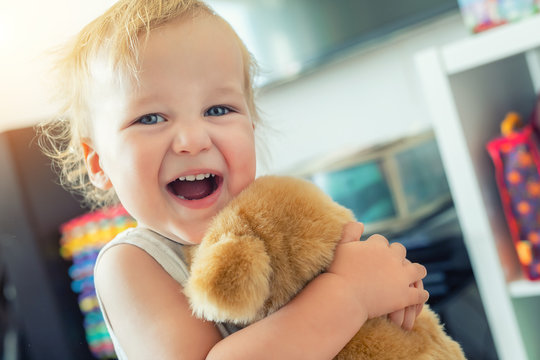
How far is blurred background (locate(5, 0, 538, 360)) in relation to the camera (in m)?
1.21

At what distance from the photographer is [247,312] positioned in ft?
1.09

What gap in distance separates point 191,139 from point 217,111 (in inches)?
2.1

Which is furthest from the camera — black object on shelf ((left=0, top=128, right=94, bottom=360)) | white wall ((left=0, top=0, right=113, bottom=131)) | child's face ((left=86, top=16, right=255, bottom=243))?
white wall ((left=0, top=0, right=113, bottom=131))

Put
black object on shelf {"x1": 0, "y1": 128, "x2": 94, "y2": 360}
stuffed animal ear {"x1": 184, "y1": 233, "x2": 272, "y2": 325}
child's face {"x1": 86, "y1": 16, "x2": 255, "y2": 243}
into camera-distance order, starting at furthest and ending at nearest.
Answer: black object on shelf {"x1": 0, "y1": 128, "x2": 94, "y2": 360}
child's face {"x1": 86, "y1": 16, "x2": 255, "y2": 243}
stuffed animal ear {"x1": 184, "y1": 233, "x2": 272, "y2": 325}

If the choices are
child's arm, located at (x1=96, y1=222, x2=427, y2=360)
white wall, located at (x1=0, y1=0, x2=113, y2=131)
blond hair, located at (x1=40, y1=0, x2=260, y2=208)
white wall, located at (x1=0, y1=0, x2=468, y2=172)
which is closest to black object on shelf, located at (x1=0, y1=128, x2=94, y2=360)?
white wall, located at (x1=0, y1=0, x2=468, y2=172)

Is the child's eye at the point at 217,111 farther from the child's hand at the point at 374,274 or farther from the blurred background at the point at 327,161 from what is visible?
the blurred background at the point at 327,161

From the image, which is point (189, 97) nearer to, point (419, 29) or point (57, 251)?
point (57, 251)

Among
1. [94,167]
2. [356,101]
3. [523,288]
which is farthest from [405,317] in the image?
[356,101]

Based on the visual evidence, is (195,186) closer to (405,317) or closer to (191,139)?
(191,139)

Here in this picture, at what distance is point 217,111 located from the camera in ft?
1.54

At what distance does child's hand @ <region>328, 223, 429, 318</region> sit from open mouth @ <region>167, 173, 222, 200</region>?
0.41ft

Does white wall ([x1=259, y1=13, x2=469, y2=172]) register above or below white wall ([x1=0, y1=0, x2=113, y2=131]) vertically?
below

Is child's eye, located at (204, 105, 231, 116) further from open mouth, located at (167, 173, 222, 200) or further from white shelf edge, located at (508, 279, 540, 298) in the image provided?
white shelf edge, located at (508, 279, 540, 298)

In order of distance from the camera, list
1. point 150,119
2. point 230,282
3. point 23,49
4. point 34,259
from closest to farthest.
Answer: point 230,282 → point 150,119 → point 34,259 → point 23,49
